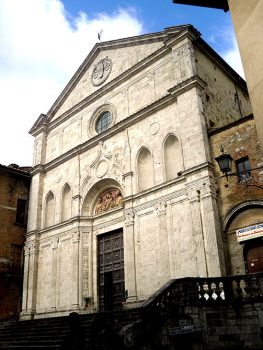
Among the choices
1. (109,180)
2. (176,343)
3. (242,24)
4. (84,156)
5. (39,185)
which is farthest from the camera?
(39,185)

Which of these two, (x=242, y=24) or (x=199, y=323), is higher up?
(x=242, y=24)

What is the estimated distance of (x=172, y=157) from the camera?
662 inches

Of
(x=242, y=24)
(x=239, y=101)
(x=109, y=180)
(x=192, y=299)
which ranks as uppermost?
(x=239, y=101)

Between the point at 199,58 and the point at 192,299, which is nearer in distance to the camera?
the point at 192,299

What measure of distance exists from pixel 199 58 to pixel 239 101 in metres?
3.78

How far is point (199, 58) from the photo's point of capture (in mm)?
17969

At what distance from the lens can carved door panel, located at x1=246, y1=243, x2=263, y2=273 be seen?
12.7 metres

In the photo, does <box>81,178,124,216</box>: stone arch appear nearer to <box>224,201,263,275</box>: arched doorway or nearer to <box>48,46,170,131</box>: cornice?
<box>48,46,170,131</box>: cornice

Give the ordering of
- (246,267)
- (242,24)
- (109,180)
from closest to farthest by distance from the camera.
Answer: (242,24)
(246,267)
(109,180)

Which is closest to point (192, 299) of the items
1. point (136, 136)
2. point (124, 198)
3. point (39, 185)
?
point (124, 198)

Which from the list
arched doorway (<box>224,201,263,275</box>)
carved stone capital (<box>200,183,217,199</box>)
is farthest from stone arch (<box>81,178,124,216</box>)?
arched doorway (<box>224,201,263,275</box>)

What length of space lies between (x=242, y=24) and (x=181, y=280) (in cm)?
811

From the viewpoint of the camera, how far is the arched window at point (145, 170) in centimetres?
1747

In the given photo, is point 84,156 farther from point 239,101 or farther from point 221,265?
point 221,265
